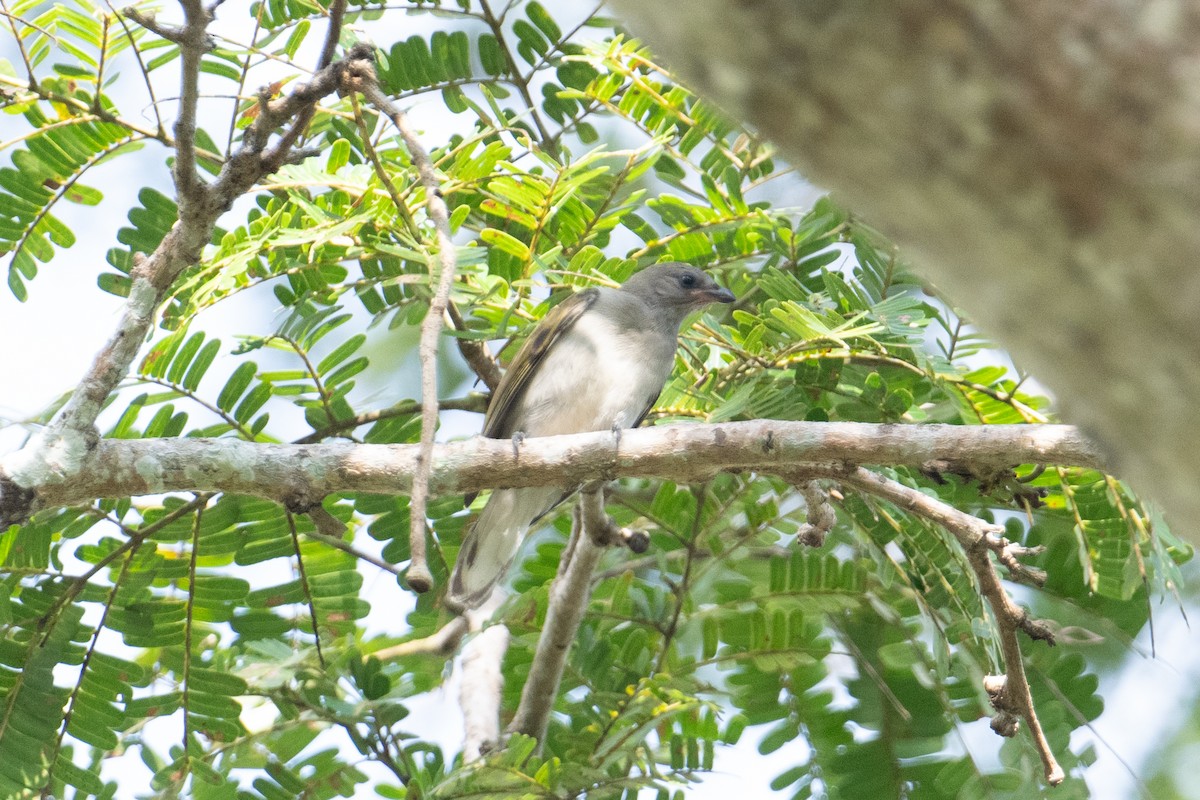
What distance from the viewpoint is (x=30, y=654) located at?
386 cm

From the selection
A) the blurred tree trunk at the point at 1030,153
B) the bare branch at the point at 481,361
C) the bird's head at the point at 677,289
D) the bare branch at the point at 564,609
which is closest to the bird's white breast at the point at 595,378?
the bird's head at the point at 677,289

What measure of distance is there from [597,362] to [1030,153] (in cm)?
465

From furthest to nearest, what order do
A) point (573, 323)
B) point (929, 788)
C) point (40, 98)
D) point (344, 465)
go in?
point (573, 323), point (929, 788), point (40, 98), point (344, 465)

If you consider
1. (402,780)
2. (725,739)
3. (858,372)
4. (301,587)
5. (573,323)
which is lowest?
(402,780)

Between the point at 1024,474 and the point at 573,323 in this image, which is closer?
the point at 1024,474

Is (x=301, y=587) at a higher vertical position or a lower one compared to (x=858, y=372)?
lower

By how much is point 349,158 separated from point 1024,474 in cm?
267

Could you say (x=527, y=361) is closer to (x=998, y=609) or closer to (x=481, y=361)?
(x=481, y=361)

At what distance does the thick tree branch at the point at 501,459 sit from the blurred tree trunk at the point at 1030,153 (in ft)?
7.89

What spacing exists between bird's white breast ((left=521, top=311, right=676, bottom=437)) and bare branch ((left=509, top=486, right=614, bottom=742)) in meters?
0.94

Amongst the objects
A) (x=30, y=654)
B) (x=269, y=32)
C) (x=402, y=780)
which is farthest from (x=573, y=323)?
(x=30, y=654)

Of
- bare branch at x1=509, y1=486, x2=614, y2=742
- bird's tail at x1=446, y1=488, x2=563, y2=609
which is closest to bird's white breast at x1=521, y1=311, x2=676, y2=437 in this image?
bird's tail at x1=446, y1=488, x2=563, y2=609

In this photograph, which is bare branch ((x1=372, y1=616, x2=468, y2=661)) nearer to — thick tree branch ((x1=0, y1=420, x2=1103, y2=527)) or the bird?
the bird

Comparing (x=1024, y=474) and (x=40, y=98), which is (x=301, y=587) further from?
(x=1024, y=474)
